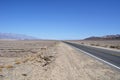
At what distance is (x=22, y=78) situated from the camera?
10.8 meters

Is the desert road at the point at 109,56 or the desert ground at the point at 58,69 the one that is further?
the desert road at the point at 109,56

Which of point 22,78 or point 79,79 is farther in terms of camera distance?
point 22,78

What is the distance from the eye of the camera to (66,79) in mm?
10047

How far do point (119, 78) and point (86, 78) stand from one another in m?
A: 1.60

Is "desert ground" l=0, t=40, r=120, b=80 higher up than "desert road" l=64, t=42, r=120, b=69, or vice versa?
"desert road" l=64, t=42, r=120, b=69

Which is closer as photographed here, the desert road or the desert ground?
the desert ground

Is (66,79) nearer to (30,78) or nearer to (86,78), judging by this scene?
(86,78)

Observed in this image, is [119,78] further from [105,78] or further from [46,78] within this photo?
[46,78]

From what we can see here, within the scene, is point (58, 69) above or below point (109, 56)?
below

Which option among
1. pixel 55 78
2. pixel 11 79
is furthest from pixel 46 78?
pixel 11 79

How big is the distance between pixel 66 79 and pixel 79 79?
644 millimetres

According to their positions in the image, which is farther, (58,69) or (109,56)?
(109,56)

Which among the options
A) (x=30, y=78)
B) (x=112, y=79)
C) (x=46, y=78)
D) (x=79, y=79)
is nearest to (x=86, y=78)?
(x=79, y=79)

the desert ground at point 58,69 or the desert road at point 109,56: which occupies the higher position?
the desert road at point 109,56
